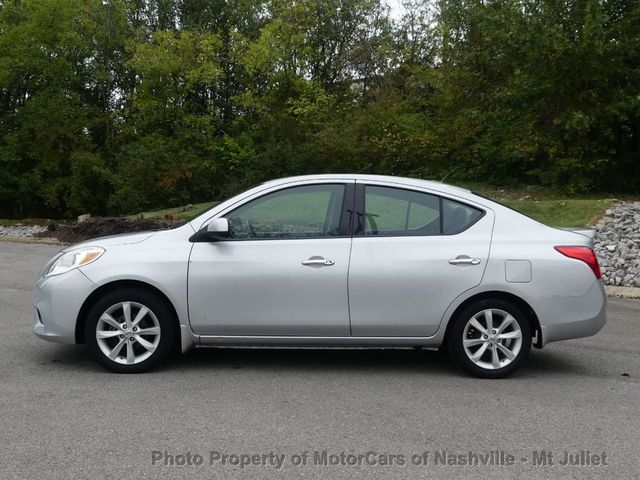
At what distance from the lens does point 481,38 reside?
71.4 ft

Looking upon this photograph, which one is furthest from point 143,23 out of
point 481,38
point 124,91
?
point 481,38

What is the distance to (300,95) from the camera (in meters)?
32.9

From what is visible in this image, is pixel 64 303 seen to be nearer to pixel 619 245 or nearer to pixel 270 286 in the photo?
Result: pixel 270 286

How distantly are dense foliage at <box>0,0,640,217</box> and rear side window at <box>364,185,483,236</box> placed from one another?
13239mm

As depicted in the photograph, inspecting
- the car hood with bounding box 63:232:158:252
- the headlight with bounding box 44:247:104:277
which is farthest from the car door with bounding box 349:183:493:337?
Result: the headlight with bounding box 44:247:104:277

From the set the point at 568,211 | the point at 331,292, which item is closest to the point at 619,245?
the point at 568,211

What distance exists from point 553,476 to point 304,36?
3103 centimetres

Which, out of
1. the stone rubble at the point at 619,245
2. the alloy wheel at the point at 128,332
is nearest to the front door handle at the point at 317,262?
the alloy wheel at the point at 128,332

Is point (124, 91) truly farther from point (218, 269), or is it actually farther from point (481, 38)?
point (218, 269)

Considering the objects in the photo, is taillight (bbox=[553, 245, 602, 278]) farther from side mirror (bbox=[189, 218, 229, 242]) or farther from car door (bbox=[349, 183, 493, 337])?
side mirror (bbox=[189, 218, 229, 242])

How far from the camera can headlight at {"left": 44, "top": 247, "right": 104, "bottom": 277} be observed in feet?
18.8

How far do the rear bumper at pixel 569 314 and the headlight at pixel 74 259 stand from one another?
149 inches

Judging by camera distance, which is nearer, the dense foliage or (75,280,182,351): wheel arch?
(75,280,182,351): wheel arch

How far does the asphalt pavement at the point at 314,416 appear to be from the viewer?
3947 mm
